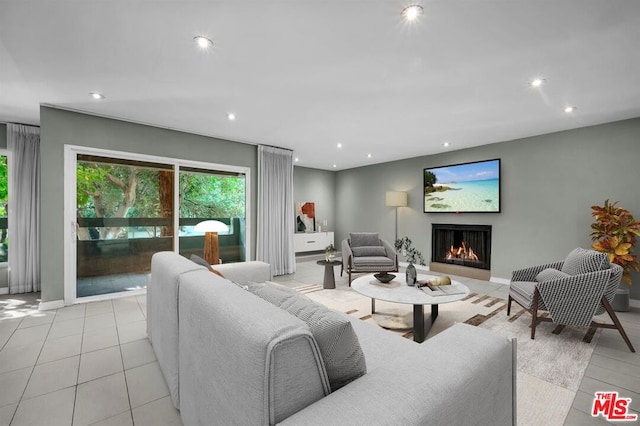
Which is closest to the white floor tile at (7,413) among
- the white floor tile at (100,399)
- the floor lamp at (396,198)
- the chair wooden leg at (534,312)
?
the white floor tile at (100,399)

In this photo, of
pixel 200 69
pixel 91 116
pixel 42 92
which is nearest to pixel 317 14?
pixel 200 69

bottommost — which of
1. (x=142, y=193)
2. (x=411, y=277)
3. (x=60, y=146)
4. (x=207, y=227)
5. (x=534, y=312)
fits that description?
(x=534, y=312)

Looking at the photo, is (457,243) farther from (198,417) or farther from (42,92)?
(42,92)

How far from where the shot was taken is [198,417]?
1.20 m

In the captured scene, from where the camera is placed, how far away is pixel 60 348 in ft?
7.99

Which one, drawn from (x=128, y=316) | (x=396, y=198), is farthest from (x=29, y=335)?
(x=396, y=198)

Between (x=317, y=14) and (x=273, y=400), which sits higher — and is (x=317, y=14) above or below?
above

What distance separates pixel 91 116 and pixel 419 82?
403cm

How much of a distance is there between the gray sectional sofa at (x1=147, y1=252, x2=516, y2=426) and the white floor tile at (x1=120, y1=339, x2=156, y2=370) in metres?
1.15

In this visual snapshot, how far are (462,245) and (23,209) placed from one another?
727 centimetres

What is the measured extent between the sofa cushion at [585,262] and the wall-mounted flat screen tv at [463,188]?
1974 millimetres

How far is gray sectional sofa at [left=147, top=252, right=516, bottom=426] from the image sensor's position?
734mm

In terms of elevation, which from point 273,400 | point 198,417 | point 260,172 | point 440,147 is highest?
point 440,147

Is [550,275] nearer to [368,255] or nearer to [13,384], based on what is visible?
[368,255]
